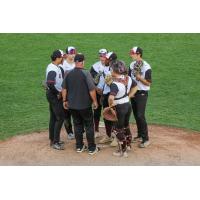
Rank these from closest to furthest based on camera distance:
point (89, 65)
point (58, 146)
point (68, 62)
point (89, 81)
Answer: point (89, 81) < point (58, 146) < point (68, 62) < point (89, 65)

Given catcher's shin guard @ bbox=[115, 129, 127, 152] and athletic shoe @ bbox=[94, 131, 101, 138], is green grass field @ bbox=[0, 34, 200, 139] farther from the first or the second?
catcher's shin guard @ bbox=[115, 129, 127, 152]

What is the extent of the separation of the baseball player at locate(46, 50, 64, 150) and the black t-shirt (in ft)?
1.01

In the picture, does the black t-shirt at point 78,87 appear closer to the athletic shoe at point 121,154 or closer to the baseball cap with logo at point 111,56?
the baseball cap with logo at point 111,56

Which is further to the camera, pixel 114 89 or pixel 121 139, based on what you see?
pixel 121 139

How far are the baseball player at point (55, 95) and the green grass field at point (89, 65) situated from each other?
163 cm

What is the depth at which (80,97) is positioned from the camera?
32.8ft

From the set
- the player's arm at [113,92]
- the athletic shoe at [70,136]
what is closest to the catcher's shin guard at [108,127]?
the athletic shoe at [70,136]

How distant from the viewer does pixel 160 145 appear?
10.8 meters

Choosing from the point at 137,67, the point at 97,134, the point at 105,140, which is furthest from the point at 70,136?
the point at 137,67

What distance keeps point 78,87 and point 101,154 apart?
4.33 feet

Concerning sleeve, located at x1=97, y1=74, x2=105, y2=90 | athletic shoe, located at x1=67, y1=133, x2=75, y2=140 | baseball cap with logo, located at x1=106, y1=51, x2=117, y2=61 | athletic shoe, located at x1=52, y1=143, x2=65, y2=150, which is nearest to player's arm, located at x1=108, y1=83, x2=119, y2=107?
baseball cap with logo, located at x1=106, y1=51, x2=117, y2=61

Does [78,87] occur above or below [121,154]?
above

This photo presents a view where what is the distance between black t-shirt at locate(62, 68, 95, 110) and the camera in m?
9.90

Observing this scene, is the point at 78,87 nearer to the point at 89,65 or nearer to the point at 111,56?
the point at 111,56
